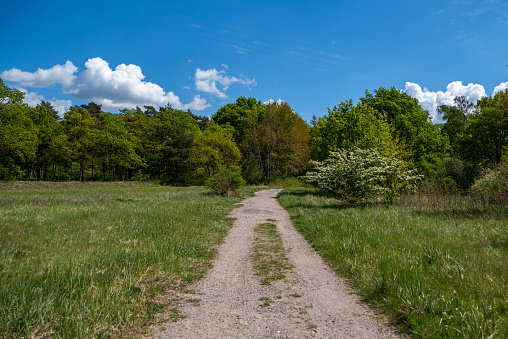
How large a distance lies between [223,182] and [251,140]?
→ 30632 mm

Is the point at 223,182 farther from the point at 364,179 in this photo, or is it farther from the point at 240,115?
the point at 240,115

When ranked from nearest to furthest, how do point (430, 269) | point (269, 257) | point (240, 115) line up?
point (430, 269), point (269, 257), point (240, 115)

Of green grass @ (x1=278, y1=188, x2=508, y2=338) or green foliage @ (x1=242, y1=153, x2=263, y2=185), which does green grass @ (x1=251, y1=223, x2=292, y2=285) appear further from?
green foliage @ (x1=242, y1=153, x2=263, y2=185)

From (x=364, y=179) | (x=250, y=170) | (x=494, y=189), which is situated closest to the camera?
(x=494, y=189)

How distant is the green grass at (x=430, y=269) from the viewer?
3.46m

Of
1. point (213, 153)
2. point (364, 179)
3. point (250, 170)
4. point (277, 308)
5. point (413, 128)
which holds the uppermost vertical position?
point (413, 128)

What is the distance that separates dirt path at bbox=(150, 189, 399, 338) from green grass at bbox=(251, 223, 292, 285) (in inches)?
7.5

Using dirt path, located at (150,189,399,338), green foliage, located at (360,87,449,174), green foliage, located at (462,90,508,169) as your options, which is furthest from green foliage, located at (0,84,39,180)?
green foliage, located at (462,90,508,169)

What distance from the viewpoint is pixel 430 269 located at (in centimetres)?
511

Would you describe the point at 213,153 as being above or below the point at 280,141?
below

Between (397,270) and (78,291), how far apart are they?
577 centimetres

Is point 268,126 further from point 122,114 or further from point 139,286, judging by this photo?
point 139,286

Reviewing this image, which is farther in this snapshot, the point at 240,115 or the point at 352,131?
the point at 240,115

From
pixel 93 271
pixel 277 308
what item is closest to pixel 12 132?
pixel 93 271
